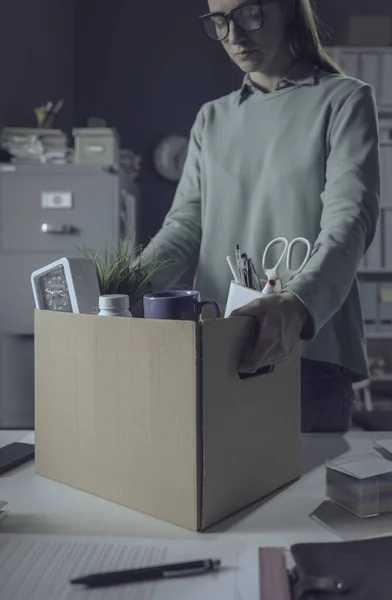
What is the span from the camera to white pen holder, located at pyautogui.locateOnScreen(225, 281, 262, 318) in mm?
753

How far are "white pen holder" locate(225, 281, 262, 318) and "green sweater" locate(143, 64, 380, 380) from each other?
0.65ft

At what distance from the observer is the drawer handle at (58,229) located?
244 cm

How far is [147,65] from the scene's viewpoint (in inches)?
149

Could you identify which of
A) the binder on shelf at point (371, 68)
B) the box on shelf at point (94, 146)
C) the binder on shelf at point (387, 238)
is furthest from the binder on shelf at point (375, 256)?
the box on shelf at point (94, 146)

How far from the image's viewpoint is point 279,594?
515 millimetres

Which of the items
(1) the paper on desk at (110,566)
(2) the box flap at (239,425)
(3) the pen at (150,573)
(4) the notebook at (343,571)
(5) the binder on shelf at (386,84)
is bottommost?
(1) the paper on desk at (110,566)

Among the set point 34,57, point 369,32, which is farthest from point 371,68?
point 34,57

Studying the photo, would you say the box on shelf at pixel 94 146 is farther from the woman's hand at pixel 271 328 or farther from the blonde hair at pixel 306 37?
the woman's hand at pixel 271 328

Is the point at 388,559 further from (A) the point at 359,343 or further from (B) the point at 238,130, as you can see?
(B) the point at 238,130

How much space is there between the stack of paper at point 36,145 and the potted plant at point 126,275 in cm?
188

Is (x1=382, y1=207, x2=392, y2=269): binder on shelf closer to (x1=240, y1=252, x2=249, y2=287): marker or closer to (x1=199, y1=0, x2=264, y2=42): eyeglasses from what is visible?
(x1=199, y1=0, x2=264, y2=42): eyeglasses

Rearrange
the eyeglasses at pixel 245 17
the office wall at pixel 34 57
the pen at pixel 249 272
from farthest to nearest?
the office wall at pixel 34 57 < the eyeglasses at pixel 245 17 < the pen at pixel 249 272

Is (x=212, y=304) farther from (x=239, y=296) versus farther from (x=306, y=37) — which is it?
(x=306, y=37)

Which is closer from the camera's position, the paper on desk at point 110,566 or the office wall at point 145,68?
the paper on desk at point 110,566
